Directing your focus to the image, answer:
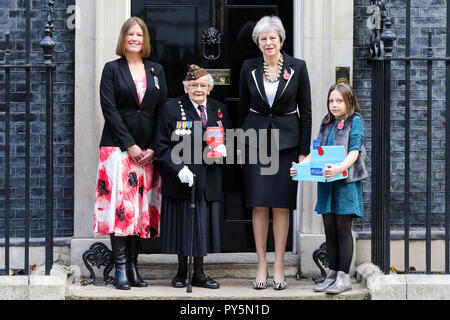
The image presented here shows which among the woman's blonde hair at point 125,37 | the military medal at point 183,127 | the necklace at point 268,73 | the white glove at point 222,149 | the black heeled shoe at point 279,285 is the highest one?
the woman's blonde hair at point 125,37

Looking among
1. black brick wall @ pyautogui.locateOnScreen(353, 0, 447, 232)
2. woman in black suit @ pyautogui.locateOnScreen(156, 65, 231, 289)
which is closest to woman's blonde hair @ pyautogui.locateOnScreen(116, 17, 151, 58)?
woman in black suit @ pyautogui.locateOnScreen(156, 65, 231, 289)

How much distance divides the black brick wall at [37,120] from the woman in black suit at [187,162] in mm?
1109

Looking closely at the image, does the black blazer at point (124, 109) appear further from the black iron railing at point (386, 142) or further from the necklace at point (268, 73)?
the black iron railing at point (386, 142)

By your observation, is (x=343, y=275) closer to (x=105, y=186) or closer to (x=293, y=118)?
(x=293, y=118)

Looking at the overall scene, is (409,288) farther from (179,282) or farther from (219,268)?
(179,282)

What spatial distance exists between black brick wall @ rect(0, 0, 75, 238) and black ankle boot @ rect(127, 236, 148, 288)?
0.84 m

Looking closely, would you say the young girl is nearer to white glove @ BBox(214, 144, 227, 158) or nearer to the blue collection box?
the blue collection box

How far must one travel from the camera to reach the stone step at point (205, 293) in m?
5.73

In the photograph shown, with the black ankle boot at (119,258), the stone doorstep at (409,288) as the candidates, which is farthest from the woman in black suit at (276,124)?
the black ankle boot at (119,258)

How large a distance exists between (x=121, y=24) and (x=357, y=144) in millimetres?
2328

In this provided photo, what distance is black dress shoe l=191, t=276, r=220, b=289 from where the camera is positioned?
6.00 meters

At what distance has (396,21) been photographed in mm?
6730

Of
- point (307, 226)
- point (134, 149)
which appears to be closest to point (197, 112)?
point (134, 149)

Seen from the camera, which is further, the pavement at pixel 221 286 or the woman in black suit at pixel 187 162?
the woman in black suit at pixel 187 162
